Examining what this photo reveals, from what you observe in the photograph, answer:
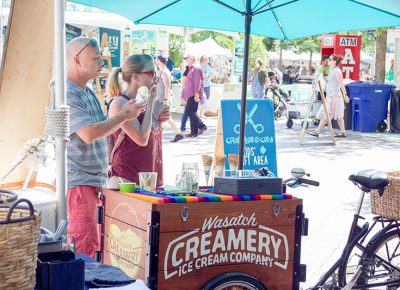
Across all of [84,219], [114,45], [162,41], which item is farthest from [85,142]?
[162,41]

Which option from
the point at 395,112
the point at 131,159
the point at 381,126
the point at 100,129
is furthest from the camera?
the point at 381,126

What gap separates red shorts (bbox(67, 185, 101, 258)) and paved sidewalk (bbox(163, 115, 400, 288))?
7.36ft

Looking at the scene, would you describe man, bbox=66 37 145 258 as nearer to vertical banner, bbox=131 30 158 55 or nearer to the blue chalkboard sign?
the blue chalkboard sign

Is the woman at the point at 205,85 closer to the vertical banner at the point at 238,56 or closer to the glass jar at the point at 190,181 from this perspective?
the vertical banner at the point at 238,56

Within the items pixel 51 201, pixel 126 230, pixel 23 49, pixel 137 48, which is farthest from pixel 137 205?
pixel 137 48

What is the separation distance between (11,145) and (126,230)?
72cm

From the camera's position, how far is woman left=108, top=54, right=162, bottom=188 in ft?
16.6

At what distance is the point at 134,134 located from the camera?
5.03 m

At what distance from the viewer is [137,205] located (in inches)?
152

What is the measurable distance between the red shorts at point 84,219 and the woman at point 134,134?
1.63ft

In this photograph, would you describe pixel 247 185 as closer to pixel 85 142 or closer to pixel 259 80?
pixel 85 142

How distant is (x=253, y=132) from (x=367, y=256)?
8.12ft

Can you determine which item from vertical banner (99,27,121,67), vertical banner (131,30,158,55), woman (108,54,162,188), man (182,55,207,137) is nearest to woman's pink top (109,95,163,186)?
woman (108,54,162,188)

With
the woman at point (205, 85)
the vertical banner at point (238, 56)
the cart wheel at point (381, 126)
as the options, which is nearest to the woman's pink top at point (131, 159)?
the cart wheel at point (381, 126)
